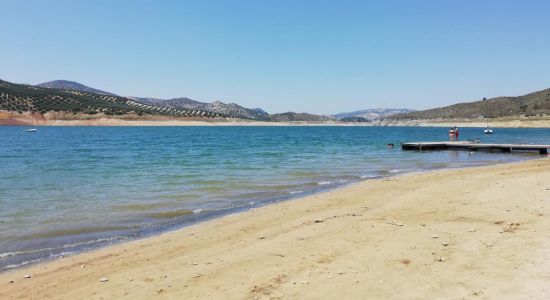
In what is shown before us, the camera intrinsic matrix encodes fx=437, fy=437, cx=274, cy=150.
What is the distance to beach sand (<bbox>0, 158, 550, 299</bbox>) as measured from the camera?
5.94 metres

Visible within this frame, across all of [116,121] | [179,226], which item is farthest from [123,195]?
[116,121]

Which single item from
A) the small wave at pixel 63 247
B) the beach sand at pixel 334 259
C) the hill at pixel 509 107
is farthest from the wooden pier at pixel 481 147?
the hill at pixel 509 107

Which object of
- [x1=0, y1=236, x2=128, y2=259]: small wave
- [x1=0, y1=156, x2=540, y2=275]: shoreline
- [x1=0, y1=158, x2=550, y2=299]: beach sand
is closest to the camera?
[x1=0, y1=158, x2=550, y2=299]: beach sand

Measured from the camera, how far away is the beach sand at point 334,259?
5.94m

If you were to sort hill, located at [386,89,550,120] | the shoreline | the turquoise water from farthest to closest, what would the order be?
hill, located at [386,89,550,120] → the turquoise water → the shoreline

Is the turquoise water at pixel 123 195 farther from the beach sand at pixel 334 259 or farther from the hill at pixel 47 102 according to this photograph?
the hill at pixel 47 102

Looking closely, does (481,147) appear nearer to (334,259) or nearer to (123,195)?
(123,195)

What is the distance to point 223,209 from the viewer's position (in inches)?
546

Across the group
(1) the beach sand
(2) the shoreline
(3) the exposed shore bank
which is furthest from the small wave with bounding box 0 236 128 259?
(3) the exposed shore bank

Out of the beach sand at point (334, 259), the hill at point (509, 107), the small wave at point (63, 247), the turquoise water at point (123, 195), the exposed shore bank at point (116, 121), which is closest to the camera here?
the beach sand at point (334, 259)

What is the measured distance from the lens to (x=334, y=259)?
7.21 meters

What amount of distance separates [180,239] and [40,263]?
280 centimetres

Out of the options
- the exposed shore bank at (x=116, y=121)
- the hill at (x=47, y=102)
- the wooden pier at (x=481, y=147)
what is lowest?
the wooden pier at (x=481, y=147)

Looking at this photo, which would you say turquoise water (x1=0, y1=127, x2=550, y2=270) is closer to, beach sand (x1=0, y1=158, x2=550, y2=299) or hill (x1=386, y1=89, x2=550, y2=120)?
beach sand (x1=0, y1=158, x2=550, y2=299)
